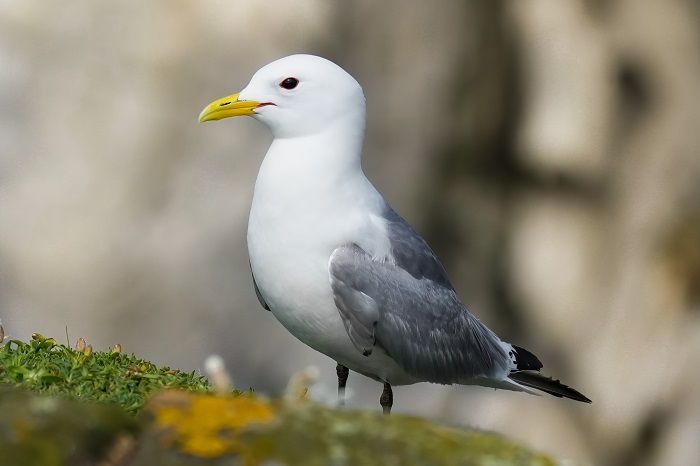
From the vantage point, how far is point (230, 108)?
456cm

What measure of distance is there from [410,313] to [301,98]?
1034 mm

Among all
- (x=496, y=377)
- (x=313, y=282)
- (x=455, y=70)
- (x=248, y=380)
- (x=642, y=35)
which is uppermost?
(x=642, y=35)

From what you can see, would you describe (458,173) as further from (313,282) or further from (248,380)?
(313,282)

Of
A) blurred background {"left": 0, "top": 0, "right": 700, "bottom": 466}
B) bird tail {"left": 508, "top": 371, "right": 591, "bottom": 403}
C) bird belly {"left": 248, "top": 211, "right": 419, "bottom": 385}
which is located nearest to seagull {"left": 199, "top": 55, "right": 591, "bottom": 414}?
bird belly {"left": 248, "top": 211, "right": 419, "bottom": 385}

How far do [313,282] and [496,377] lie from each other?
3.87ft

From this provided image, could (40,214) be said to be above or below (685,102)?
below

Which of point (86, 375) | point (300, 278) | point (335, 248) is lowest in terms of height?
point (86, 375)

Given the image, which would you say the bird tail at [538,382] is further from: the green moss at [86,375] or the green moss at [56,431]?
the green moss at [56,431]

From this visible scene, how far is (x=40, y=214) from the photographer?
7781 millimetres

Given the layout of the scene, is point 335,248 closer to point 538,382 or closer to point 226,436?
point 538,382

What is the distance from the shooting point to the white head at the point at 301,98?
4445 mm

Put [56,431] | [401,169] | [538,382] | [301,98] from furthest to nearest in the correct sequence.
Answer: [401,169] < [538,382] < [301,98] < [56,431]

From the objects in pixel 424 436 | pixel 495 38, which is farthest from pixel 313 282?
pixel 495 38

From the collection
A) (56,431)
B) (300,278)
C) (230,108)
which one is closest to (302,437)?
(56,431)
